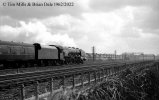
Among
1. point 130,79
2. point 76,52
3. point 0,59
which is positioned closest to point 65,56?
point 76,52

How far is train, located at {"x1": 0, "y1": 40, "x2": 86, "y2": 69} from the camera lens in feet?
98.2

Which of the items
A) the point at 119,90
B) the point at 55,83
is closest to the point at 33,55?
the point at 55,83

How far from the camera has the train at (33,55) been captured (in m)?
29.9

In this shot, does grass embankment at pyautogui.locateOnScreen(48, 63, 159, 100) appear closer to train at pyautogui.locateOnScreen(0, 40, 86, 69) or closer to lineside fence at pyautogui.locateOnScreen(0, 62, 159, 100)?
lineside fence at pyautogui.locateOnScreen(0, 62, 159, 100)

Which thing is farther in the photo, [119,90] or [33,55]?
[33,55]

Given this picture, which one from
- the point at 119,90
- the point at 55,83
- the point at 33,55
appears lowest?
the point at 55,83

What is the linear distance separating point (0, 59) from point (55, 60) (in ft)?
54.5

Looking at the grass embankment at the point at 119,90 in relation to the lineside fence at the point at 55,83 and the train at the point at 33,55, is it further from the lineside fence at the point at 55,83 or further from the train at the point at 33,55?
the train at the point at 33,55

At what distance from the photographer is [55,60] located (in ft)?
147

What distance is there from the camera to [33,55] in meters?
36.6

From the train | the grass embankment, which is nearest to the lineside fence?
the grass embankment

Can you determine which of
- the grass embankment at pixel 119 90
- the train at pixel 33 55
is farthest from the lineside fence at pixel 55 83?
the train at pixel 33 55

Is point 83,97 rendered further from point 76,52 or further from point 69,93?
point 76,52

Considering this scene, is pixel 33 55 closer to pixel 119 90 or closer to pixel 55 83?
pixel 55 83
